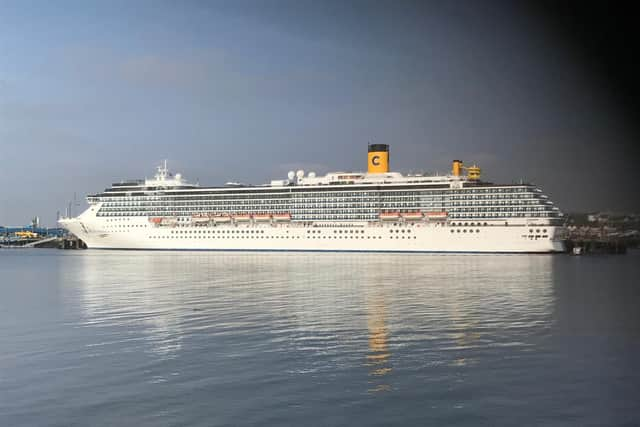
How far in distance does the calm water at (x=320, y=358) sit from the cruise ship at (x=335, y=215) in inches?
1896

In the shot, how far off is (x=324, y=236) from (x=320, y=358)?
7044 cm

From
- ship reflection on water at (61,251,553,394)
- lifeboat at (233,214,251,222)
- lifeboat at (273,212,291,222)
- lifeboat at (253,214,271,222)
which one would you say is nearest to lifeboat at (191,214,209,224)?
lifeboat at (233,214,251,222)

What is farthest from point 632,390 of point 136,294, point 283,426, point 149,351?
point 136,294

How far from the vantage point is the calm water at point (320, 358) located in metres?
12.0

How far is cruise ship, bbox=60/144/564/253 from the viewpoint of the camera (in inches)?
3113

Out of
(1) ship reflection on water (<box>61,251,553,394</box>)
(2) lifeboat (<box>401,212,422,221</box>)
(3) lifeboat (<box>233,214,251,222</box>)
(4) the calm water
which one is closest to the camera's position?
(4) the calm water

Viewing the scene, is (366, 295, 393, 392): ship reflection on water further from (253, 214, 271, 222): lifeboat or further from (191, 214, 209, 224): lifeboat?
(191, 214, 209, 224): lifeboat

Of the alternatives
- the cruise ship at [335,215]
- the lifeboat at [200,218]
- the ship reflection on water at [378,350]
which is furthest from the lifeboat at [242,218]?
the ship reflection on water at [378,350]

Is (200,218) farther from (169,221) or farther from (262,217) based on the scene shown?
(262,217)

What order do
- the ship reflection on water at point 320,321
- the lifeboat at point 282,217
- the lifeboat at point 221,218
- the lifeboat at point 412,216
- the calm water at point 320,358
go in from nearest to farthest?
the calm water at point 320,358 → the ship reflection on water at point 320,321 → the lifeboat at point 412,216 → the lifeboat at point 282,217 → the lifeboat at point 221,218

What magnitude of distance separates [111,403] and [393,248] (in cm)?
7073

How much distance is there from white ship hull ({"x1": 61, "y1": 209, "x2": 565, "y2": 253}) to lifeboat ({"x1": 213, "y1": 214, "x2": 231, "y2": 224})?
0.88 meters

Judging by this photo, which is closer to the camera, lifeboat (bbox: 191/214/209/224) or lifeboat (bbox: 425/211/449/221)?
lifeboat (bbox: 425/211/449/221)

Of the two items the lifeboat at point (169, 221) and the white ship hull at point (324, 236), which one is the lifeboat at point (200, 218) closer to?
the white ship hull at point (324, 236)
